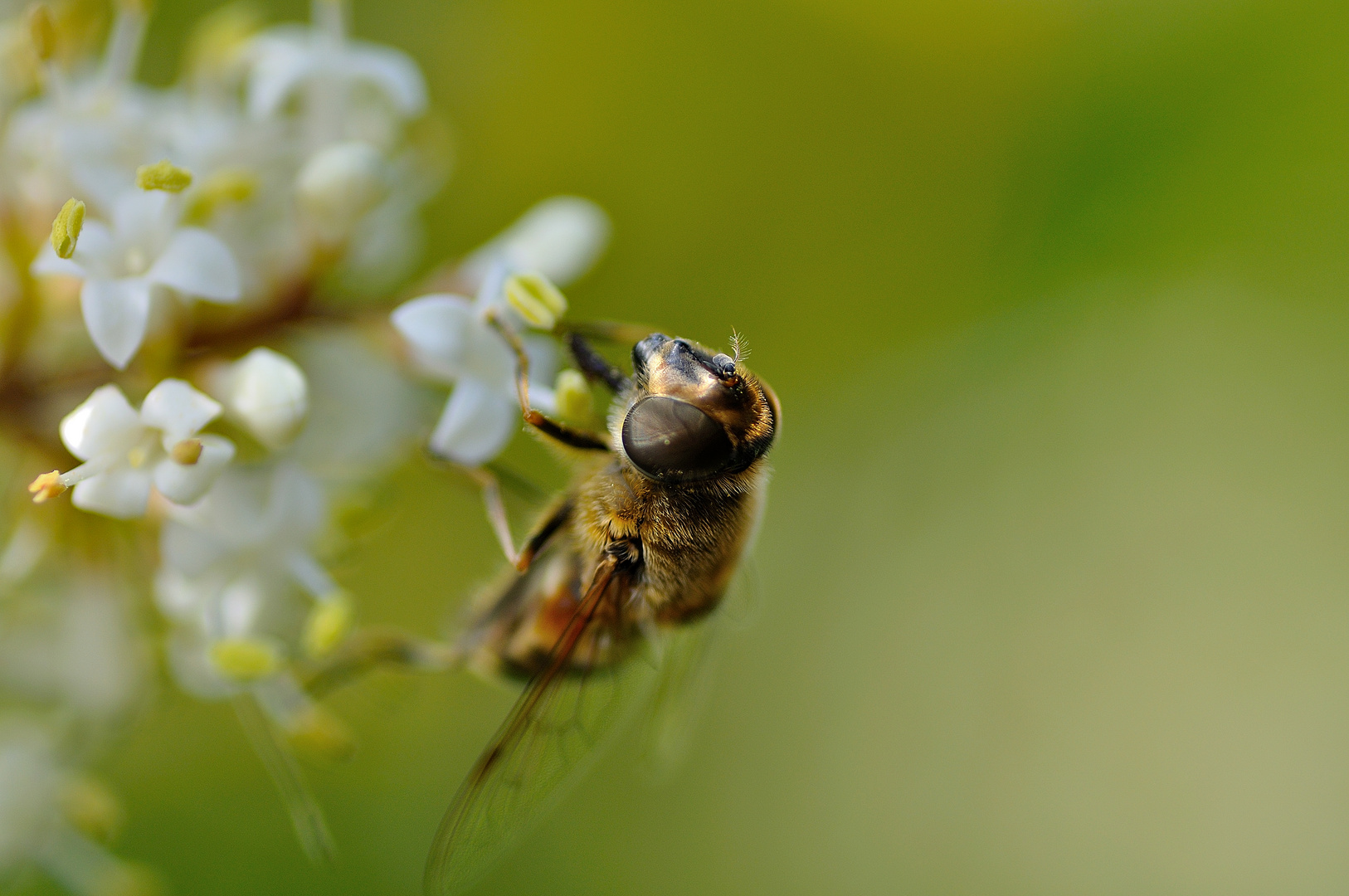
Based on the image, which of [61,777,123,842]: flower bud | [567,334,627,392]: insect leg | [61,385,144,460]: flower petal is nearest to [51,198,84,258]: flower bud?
[61,385,144,460]: flower petal

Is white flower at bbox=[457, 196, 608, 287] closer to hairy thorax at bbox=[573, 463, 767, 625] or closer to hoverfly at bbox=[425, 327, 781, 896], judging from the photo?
hoverfly at bbox=[425, 327, 781, 896]

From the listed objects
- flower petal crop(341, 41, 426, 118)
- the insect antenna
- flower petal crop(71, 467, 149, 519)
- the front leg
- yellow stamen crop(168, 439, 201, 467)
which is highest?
flower petal crop(341, 41, 426, 118)

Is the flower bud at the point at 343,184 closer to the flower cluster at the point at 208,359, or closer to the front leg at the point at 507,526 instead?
the flower cluster at the point at 208,359

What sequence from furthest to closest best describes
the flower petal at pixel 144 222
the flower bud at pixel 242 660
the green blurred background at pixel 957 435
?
1. the green blurred background at pixel 957 435
2. the flower bud at pixel 242 660
3. the flower petal at pixel 144 222

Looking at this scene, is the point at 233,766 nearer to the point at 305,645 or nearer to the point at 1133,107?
the point at 305,645

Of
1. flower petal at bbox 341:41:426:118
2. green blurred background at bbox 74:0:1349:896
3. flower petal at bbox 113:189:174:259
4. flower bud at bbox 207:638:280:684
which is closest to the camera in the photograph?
flower petal at bbox 113:189:174:259

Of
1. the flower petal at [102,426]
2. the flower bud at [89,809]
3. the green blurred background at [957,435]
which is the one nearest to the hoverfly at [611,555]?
the flower petal at [102,426]

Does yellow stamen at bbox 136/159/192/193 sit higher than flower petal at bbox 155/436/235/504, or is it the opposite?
yellow stamen at bbox 136/159/192/193
